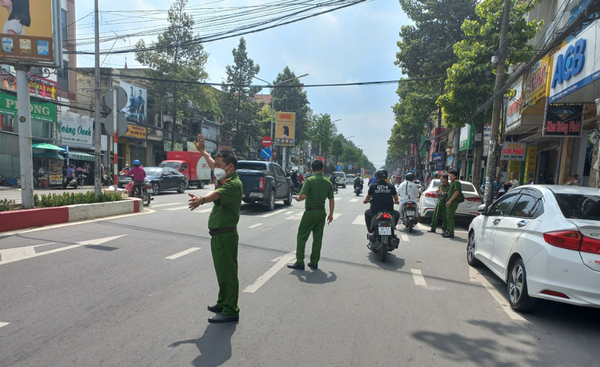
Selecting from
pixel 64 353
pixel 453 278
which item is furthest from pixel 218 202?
pixel 453 278

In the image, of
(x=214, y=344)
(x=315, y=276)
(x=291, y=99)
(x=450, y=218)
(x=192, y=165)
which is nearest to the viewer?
(x=214, y=344)

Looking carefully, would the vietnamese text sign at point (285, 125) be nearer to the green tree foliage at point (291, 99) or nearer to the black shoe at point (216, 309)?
the green tree foliage at point (291, 99)

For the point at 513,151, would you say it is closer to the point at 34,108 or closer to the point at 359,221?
the point at 359,221

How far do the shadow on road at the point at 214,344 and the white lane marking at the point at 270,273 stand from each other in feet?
3.98

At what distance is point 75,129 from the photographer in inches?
1068

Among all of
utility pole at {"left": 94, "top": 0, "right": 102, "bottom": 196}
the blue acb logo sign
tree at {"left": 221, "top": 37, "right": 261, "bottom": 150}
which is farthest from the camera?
tree at {"left": 221, "top": 37, "right": 261, "bottom": 150}

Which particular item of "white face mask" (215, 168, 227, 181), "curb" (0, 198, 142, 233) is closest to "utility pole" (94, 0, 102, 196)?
"curb" (0, 198, 142, 233)

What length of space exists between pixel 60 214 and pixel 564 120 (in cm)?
1403

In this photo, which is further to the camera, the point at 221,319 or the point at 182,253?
the point at 182,253

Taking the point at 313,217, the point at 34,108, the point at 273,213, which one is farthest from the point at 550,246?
the point at 34,108

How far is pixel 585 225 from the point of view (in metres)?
4.00

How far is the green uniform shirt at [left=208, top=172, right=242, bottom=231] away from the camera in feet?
12.4

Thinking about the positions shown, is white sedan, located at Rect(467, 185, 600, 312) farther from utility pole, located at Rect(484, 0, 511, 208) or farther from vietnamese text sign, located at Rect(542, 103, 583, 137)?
utility pole, located at Rect(484, 0, 511, 208)

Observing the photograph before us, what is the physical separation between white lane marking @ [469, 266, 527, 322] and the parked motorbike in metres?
1.39
